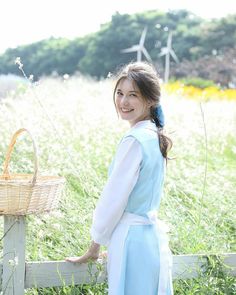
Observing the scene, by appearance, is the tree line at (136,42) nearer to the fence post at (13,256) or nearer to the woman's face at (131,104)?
the fence post at (13,256)

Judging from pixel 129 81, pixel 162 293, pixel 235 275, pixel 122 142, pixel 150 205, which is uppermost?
pixel 129 81

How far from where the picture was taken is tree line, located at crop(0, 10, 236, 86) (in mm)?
30000

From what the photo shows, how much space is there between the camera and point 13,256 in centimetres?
285

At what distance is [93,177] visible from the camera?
4453 mm

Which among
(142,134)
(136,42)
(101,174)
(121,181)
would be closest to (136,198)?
(121,181)

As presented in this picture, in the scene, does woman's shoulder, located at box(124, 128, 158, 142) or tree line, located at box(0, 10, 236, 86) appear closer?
woman's shoulder, located at box(124, 128, 158, 142)

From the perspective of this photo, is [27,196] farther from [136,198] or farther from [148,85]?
[148,85]

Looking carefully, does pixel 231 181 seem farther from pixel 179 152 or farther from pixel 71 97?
pixel 71 97

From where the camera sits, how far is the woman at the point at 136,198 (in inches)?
96.5

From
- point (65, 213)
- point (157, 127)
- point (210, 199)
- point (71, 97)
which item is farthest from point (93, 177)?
point (71, 97)

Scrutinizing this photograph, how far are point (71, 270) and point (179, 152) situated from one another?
2805mm

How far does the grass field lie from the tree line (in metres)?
21.6

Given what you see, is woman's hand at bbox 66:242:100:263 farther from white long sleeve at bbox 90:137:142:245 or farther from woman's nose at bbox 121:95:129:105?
woman's nose at bbox 121:95:129:105

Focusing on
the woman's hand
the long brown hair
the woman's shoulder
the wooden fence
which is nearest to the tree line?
the wooden fence
